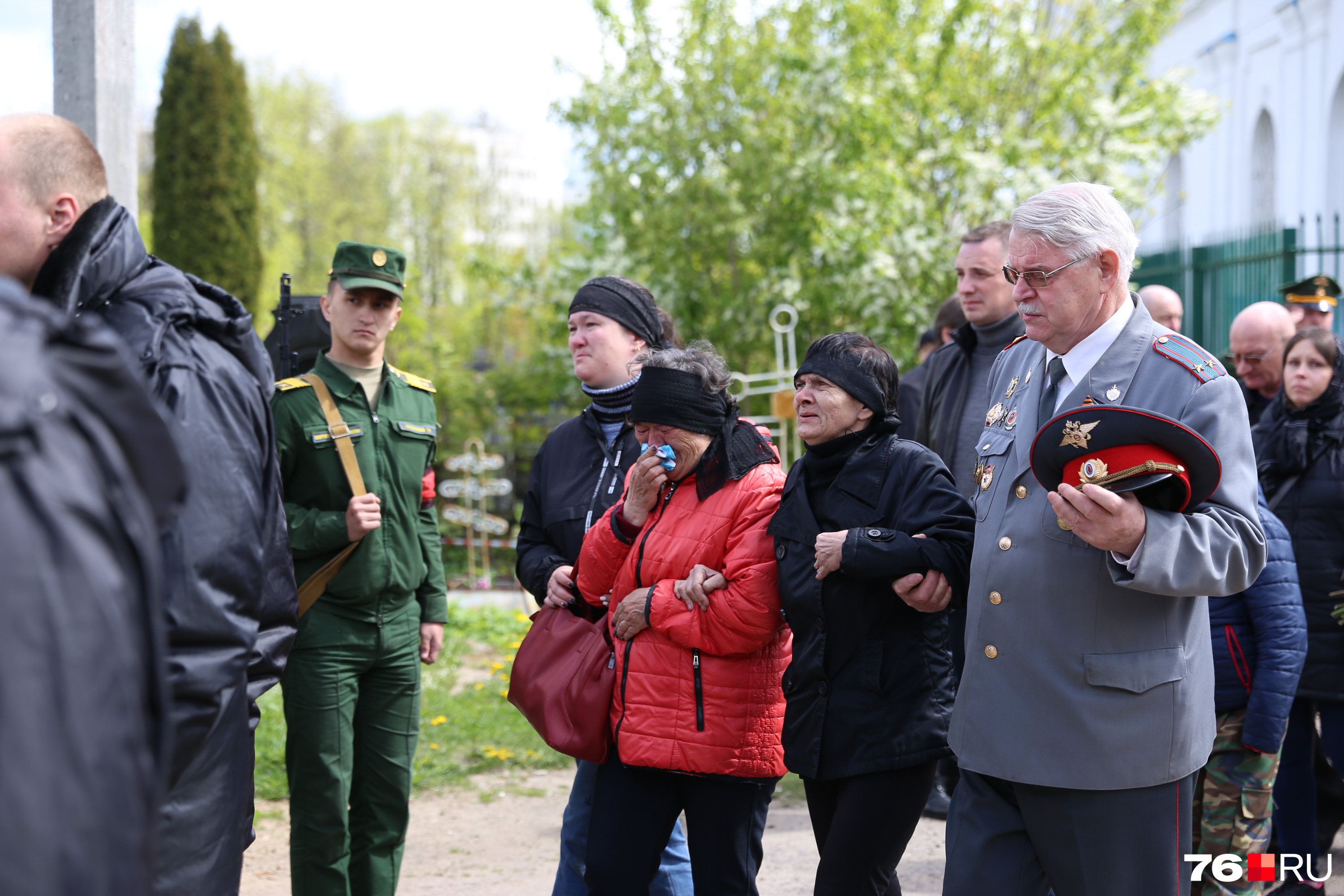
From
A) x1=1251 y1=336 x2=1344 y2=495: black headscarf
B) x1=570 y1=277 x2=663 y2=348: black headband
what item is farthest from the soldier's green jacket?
x1=1251 y1=336 x2=1344 y2=495: black headscarf

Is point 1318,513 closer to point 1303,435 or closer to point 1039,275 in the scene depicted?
point 1303,435

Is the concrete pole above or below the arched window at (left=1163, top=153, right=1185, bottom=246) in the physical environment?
below

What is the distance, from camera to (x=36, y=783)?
1.02 metres

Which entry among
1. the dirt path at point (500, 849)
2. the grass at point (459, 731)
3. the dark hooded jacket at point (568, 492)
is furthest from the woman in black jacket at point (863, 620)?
the grass at point (459, 731)

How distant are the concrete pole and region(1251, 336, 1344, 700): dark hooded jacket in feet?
15.5

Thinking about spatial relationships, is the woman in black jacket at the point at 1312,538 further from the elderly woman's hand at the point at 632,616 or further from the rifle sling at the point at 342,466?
the rifle sling at the point at 342,466

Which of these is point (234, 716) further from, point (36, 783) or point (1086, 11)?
point (1086, 11)

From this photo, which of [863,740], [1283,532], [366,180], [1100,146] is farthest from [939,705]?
[366,180]

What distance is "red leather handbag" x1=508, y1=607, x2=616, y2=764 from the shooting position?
3.20 meters

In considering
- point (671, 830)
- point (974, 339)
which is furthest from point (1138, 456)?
point (974, 339)

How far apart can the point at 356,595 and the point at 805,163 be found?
7.23m

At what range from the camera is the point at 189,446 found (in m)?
2.04

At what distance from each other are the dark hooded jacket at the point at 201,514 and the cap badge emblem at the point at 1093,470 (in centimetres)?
168

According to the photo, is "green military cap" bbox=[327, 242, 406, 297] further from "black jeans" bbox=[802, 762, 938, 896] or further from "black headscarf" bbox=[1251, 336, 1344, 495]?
"black headscarf" bbox=[1251, 336, 1344, 495]
